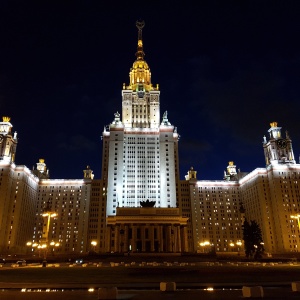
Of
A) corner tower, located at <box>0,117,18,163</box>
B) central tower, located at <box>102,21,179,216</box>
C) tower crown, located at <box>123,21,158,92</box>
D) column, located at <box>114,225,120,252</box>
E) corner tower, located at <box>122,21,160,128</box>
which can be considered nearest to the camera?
column, located at <box>114,225,120,252</box>

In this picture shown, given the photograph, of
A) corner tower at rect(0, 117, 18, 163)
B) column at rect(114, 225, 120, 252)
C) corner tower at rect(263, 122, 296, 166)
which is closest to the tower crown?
corner tower at rect(0, 117, 18, 163)

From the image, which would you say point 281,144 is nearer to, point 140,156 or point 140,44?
point 140,156

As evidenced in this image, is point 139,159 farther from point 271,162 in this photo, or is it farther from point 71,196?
point 271,162

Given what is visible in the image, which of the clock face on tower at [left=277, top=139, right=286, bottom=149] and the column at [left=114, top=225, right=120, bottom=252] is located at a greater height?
the clock face on tower at [left=277, top=139, right=286, bottom=149]

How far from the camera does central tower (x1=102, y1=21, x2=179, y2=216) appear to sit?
129 meters

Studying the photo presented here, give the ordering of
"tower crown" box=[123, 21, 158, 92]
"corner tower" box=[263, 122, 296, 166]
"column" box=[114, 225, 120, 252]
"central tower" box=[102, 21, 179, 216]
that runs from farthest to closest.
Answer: "tower crown" box=[123, 21, 158, 92] → "central tower" box=[102, 21, 179, 216] → "corner tower" box=[263, 122, 296, 166] → "column" box=[114, 225, 120, 252]

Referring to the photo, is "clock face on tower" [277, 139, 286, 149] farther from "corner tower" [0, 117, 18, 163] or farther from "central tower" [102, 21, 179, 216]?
"corner tower" [0, 117, 18, 163]

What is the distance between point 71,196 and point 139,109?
51.6m

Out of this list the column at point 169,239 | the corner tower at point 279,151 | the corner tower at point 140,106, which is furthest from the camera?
the corner tower at point 140,106

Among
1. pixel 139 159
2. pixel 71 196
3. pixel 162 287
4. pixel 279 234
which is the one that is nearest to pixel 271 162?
pixel 279 234

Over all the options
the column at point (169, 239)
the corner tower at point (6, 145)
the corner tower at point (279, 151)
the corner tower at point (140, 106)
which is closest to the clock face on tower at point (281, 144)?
the corner tower at point (279, 151)

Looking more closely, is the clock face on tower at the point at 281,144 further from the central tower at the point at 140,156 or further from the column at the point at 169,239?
the column at the point at 169,239

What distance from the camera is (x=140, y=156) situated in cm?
13688

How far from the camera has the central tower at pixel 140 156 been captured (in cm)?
12938
